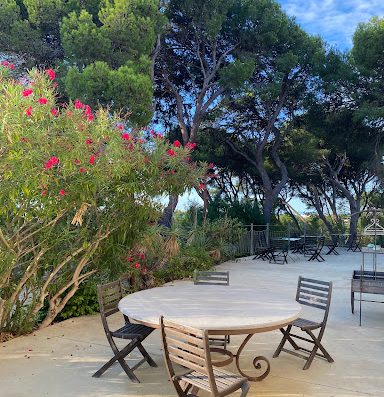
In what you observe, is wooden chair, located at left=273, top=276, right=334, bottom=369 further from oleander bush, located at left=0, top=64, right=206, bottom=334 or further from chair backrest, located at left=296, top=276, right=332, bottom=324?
oleander bush, located at left=0, top=64, right=206, bottom=334

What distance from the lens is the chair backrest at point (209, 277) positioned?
4539 mm

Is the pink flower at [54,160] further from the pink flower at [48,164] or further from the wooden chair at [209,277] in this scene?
the wooden chair at [209,277]

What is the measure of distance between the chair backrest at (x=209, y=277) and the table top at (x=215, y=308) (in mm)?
548

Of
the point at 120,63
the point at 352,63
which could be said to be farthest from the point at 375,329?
the point at 352,63

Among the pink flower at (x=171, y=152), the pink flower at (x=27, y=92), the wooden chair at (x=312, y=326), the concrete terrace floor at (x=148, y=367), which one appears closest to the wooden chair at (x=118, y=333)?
the concrete terrace floor at (x=148, y=367)

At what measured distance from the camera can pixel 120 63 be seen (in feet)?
36.3

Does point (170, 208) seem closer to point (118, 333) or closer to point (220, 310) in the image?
point (118, 333)

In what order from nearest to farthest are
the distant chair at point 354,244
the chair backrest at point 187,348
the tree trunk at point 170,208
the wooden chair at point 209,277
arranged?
1. the chair backrest at point 187,348
2. the wooden chair at point 209,277
3. the tree trunk at point 170,208
4. the distant chair at point 354,244

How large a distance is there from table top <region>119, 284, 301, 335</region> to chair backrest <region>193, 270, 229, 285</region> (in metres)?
0.55

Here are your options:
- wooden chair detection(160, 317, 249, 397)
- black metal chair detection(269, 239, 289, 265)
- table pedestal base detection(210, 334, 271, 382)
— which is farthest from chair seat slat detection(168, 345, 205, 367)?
black metal chair detection(269, 239, 289, 265)

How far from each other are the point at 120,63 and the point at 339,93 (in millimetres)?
8741

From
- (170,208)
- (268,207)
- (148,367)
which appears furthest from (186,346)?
(268,207)

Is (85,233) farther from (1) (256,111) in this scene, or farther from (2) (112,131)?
(1) (256,111)

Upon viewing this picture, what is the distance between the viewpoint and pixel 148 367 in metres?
3.54
